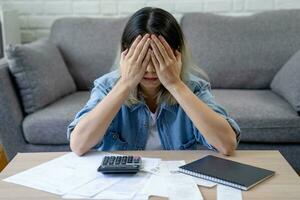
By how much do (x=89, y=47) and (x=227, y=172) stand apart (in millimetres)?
1657

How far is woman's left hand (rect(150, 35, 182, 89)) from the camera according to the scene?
1.22m

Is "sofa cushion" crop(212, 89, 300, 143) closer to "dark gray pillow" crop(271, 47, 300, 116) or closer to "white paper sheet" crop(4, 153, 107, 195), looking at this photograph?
"dark gray pillow" crop(271, 47, 300, 116)

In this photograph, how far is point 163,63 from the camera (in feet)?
4.03

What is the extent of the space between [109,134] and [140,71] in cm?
22

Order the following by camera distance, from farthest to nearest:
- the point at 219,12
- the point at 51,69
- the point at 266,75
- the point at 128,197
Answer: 1. the point at 219,12
2. the point at 266,75
3. the point at 51,69
4. the point at 128,197

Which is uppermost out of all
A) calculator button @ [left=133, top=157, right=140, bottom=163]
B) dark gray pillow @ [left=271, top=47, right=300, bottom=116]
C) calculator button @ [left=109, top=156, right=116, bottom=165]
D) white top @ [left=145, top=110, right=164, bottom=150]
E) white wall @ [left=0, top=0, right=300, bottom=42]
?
white wall @ [left=0, top=0, right=300, bottom=42]

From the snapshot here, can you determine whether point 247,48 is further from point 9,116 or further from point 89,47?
point 9,116

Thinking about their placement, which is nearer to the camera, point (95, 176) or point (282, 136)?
point (95, 176)

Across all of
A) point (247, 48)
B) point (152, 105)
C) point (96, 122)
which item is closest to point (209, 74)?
point (247, 48)

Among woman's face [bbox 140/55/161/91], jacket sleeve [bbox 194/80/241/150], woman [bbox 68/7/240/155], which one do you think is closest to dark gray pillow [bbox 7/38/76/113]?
woman [bbox 68/7/240/155]

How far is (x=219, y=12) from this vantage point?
265 cm

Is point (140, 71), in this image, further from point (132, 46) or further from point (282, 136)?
point (282, 136)

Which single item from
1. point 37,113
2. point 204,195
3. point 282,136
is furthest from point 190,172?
point 37,113

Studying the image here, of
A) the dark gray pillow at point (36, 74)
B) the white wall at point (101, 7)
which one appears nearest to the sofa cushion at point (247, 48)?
A: the white wall at point (101, 7)
